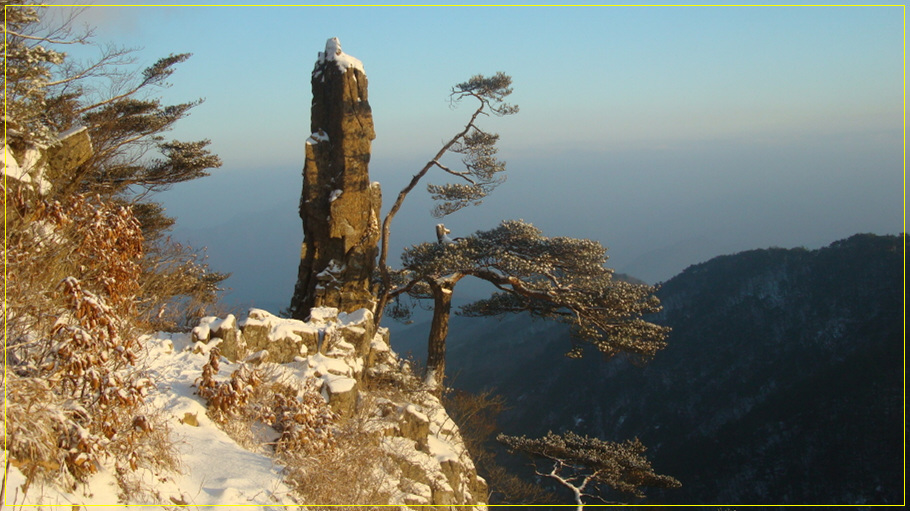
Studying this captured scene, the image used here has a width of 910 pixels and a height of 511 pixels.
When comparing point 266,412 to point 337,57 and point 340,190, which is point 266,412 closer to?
point 340,190

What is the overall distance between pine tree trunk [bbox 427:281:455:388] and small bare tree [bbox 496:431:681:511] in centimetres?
193

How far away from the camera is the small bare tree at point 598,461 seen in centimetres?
1264

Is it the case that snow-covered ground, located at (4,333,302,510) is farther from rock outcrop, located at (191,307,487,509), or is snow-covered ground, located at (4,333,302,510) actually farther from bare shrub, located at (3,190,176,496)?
rock outcrop, located at (191,307,487,509)

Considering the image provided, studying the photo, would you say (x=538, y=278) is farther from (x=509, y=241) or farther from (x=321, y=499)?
(x=321, y=499)

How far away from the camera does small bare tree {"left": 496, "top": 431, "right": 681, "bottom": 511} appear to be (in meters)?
12.6

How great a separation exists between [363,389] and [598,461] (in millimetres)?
5779

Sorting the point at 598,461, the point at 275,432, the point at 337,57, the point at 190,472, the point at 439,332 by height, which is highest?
→ the point at 337,57

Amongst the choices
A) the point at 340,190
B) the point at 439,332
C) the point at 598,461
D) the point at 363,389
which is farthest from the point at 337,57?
the point at 598,461

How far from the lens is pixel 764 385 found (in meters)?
28.7

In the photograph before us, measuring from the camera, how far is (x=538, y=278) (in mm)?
13117

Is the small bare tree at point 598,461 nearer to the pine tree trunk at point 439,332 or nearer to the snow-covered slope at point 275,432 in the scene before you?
the pine tree trunk at point 439,332

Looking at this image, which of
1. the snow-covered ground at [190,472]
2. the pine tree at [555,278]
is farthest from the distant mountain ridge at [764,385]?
the snow-covered ground at [190,472]

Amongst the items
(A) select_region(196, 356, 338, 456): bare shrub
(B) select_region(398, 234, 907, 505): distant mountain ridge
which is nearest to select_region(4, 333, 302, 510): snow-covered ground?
(A) select_region(196, 356, 338, 456): bare shrub

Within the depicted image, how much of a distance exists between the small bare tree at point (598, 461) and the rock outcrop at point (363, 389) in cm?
372
